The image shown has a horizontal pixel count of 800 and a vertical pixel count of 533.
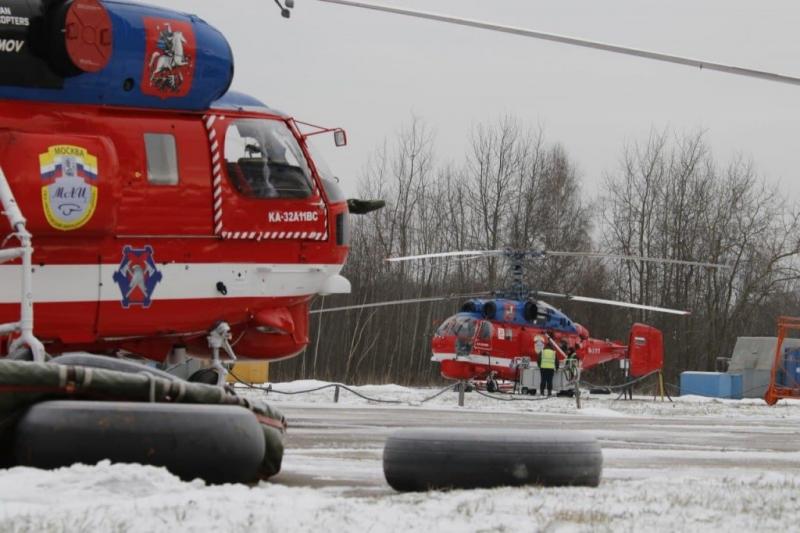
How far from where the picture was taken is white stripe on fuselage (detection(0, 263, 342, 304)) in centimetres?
1116

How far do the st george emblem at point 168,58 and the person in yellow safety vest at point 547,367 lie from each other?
82.7ft

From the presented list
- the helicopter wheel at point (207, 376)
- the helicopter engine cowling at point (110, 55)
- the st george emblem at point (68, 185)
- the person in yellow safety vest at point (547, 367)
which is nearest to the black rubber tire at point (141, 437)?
the st george emblem at point (68, 185)

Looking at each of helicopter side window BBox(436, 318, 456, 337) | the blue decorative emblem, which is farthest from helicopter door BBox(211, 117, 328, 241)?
helicopter side window BBox(436, 318, 456, 337)

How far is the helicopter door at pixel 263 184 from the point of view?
40.0 feet

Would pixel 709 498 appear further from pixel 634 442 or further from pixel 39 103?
pixel 39 103

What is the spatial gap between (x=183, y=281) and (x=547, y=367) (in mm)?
25120

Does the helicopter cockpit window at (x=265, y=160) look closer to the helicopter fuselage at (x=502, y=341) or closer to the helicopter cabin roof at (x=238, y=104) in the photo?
the helicopter cabin roof at (x=238, y=104)

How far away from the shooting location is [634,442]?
12703 millimetres

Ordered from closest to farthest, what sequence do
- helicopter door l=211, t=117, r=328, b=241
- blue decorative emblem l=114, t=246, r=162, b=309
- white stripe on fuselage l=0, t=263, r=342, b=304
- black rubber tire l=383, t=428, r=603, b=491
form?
black rubber tire l=383, t=428, r=603, b=491
white stripe on fuselage l=0, t=263, r=342, b=304
blue decorative emblem l=114, t=246, r=162, b=309
helicopter door l=211, t=117, r=328, b=241

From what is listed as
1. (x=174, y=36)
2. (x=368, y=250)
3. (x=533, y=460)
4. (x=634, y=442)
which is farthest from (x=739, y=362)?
(x=533, y=460)

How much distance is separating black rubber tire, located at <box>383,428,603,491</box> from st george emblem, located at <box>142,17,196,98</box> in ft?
18.9

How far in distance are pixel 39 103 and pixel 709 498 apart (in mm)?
7236

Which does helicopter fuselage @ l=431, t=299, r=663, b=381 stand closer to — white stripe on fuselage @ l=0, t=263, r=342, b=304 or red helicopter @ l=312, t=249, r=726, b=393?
red helicopter @ l=312, t=249, r=726, b=393

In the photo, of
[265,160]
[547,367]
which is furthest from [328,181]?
[547,367]
